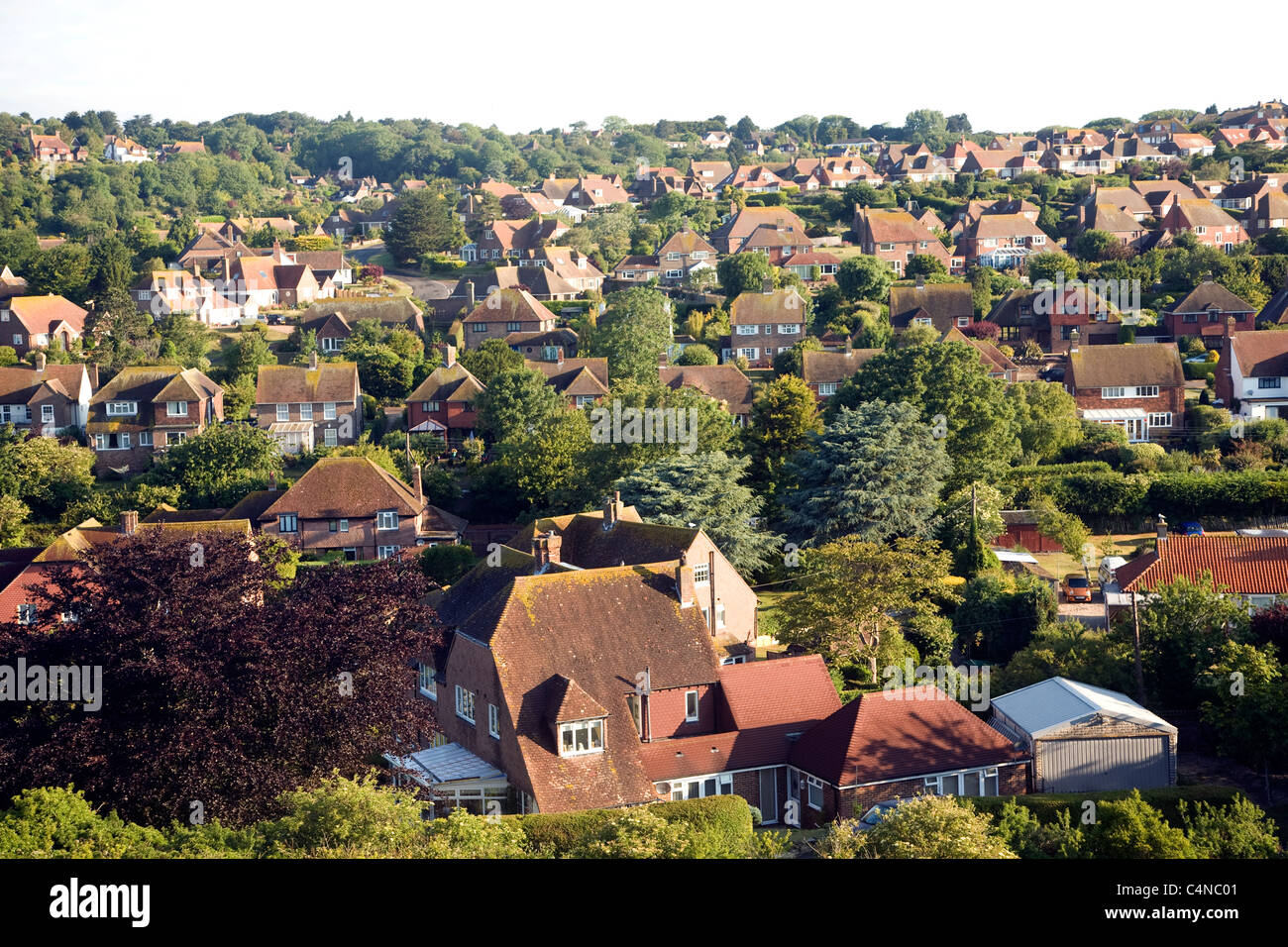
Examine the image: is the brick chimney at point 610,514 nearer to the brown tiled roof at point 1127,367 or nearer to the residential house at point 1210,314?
the brown tiled roof at point 1127,367

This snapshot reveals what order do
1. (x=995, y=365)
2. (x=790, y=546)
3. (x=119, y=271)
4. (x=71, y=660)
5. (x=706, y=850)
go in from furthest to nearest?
1. (x=119, y=271)
2. (x=995, y=365)
3. (x=790, y=546)
4. (x=71, y=660)
5. (x=706, y=850)

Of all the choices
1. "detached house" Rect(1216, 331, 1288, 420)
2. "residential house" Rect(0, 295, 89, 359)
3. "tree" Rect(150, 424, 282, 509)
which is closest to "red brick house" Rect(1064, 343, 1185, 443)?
"detached house" Rect(1216, 331, 1288, 420)

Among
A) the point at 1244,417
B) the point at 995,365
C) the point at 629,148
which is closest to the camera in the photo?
the point at 1244,417

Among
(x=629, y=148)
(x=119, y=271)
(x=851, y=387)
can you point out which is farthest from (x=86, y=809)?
(x=629, y=148)

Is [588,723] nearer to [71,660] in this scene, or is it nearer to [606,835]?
[606,835]

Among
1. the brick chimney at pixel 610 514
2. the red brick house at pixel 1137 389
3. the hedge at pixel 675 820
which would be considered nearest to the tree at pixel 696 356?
the red brick house at pixel 1137 389

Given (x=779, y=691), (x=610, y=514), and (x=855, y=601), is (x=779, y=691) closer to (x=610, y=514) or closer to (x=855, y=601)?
(x=855, y=601)

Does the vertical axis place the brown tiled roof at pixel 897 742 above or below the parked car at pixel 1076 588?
below
